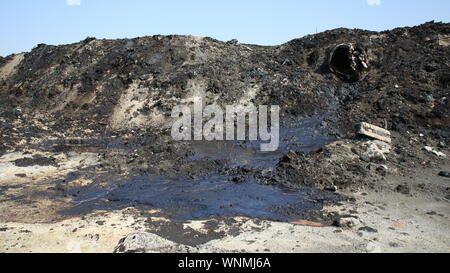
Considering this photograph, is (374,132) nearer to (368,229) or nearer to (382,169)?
(382,169)

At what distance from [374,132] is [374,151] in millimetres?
959

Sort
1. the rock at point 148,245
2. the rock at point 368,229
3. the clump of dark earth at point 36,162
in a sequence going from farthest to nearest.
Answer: the clump of dark earth at point 36,162
the rock at point 368,229
the rock at point 148,245

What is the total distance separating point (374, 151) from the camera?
8.28 m

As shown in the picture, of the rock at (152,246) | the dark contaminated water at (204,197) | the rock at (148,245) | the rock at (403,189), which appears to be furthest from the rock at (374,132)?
the rock at (148,245)

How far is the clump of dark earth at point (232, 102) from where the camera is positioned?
7668mm

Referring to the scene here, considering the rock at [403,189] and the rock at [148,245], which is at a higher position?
the rock at [403,189]

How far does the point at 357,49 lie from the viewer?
478 inches

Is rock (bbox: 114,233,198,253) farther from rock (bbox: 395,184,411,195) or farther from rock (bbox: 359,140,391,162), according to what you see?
rock (bbox: 359,140,391,162)

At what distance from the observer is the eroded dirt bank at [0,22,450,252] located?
17.8 feet

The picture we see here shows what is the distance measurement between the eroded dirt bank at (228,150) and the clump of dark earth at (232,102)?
0.05 meters

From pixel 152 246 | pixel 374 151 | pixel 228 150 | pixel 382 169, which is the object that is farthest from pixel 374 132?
pixel 152 246

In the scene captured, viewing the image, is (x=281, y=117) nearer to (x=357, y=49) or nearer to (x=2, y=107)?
(x=357, y=49)

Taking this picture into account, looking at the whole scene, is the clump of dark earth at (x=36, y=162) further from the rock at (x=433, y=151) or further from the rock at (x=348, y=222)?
the rock at (x=433, y=151)

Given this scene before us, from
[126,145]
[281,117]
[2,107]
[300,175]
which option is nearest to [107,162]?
[126,145]
